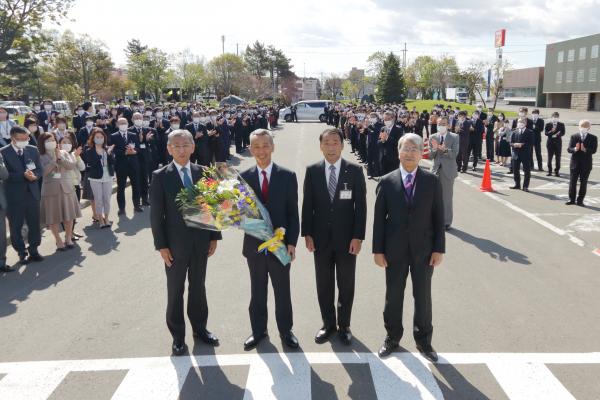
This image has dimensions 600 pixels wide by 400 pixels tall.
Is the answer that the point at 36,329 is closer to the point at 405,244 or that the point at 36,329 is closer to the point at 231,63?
the point at 405,244

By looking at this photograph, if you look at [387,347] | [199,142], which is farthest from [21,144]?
[199,142]

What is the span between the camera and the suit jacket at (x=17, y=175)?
7.49 meters

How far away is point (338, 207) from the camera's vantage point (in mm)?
4816

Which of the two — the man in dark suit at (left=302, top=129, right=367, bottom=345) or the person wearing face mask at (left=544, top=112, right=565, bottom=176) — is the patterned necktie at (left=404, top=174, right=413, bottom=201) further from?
the person wearing face mask at (left=544, top=112, right=565, bottom=176)

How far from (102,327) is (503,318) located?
450 centimetres

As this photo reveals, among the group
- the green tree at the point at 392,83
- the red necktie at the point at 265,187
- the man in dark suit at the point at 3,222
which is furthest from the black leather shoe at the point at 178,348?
the green tree at the point at 392,83

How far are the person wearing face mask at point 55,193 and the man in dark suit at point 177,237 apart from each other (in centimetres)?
435

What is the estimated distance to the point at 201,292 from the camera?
5.06m

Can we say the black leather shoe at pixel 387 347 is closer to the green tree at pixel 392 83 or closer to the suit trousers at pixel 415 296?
the suit trousers at pixel 415 296

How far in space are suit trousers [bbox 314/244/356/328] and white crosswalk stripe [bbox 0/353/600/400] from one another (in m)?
0.44

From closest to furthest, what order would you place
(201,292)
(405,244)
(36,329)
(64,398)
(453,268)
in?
(64,398) < (405,244) < (201,292) < (36,329) < (453,268)

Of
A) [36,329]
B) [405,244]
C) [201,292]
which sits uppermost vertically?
[405,244]

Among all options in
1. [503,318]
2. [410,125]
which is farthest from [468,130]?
[503,318]

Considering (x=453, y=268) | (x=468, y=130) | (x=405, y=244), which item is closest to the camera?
(x=405, y=244)
